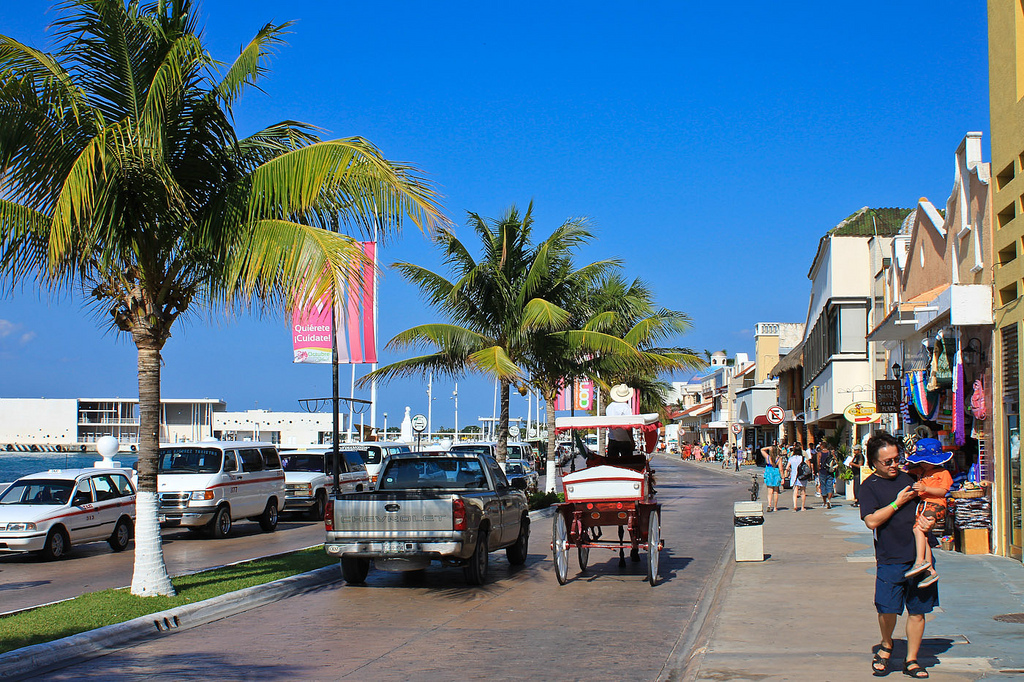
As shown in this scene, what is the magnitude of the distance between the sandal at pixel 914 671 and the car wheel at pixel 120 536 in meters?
15.0

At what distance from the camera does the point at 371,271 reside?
34.0 ft

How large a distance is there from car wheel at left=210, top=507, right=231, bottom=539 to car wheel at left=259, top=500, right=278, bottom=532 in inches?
57.4

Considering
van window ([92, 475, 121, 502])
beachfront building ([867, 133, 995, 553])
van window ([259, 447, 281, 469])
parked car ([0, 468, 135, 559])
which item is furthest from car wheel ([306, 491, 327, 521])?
beachfront building ([867, 133, 995, 553])

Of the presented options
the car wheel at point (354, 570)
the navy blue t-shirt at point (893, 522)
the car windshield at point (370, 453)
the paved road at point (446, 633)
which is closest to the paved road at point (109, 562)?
the car wheel at point (354, 570)

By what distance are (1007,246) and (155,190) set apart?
11204 millimetres

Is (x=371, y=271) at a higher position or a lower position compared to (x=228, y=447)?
higher

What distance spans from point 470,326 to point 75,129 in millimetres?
15482

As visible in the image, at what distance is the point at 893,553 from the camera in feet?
23.5

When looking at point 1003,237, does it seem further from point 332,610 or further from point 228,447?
point 228,447

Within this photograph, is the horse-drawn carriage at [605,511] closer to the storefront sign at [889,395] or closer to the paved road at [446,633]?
the paved road at [446,633]

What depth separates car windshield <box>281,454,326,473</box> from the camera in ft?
82.5

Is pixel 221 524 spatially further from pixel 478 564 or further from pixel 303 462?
pixel 478 564

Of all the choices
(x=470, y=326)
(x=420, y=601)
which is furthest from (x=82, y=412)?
(x=420, y=601)

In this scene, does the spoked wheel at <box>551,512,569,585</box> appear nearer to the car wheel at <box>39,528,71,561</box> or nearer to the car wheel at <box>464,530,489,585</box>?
the car wheel at <box>464,530,489,585</box>
